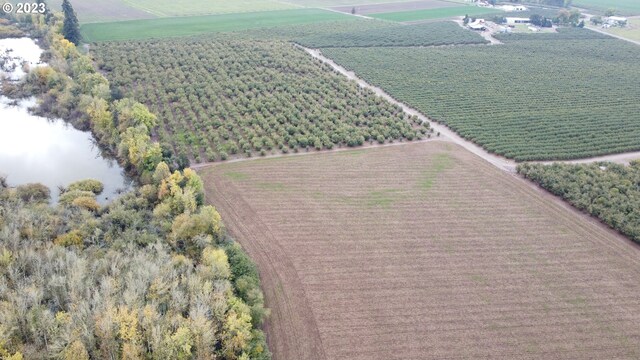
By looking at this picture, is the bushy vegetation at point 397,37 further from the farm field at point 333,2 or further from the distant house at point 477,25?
the farm field at point 333,2

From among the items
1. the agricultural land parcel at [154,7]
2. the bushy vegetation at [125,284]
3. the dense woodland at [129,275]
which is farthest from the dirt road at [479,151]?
the agricultural land parcel at [154,7]

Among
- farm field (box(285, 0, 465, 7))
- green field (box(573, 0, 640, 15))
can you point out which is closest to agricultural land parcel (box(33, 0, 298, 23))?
farm field (box(285, 0, 465, 7))

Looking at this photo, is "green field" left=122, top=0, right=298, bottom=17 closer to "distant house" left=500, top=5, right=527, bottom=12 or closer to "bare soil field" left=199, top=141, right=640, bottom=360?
"distant house" left=500, top=5, right=527, bottom=12

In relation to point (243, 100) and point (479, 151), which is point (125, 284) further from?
point (479, 151)

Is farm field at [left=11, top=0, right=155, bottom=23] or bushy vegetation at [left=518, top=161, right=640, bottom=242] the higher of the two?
farm field at [left=11, top=0, right=155, bottom=23]

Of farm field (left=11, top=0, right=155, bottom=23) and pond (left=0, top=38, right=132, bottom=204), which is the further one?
farm field (left=11, top=0, right=155, bottom=23)
